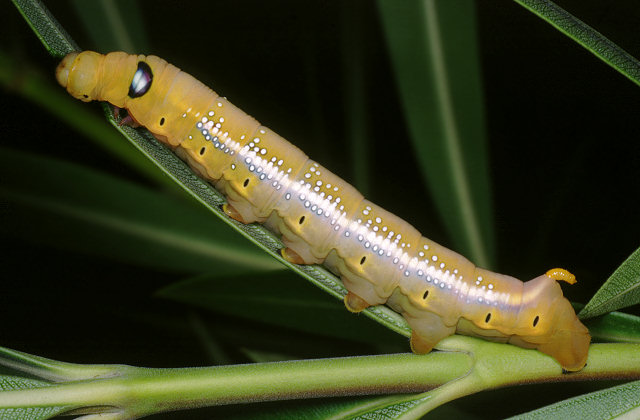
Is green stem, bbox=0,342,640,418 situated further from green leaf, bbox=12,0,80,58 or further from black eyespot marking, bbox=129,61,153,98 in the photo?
black eyespot marking, bbox=129,61,153,98

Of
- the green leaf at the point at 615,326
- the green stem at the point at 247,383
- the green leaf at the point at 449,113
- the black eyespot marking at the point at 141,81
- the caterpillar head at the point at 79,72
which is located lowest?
the green stem at the point at 247,383

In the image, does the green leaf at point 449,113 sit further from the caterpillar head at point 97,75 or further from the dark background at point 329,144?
the caterpillar head at point 97,75

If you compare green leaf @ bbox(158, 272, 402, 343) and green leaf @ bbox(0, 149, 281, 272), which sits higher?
green leaf @ bbox(0, 149, 281, 272)

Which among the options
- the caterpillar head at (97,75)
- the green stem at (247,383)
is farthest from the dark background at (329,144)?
the green stem at (247,383)

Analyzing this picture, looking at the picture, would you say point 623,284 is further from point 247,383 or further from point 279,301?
point 279,301

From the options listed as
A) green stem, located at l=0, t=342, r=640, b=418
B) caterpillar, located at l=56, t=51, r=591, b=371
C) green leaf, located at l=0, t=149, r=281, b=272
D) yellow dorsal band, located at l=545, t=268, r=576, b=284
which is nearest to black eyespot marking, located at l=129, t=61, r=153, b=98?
caterpillar, located at l=56, t=51, r=591, b=371

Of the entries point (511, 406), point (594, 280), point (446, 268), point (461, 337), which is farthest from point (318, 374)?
point (594, 280)
